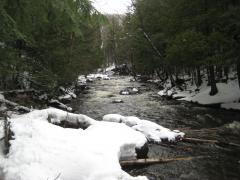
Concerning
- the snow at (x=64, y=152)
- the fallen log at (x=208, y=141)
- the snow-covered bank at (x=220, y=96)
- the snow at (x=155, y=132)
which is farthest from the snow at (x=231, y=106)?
the snow at (x=64, y=152)

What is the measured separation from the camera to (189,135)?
42.8ft

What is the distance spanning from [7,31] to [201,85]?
21.9 m

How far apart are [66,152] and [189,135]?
22.4 ft

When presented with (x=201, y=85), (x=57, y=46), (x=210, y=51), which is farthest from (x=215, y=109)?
(x=57, y=46)

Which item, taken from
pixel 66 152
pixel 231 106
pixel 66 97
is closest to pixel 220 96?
pixel 231 106

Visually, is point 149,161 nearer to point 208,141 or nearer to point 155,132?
point 155,132

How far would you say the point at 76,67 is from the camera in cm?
2536

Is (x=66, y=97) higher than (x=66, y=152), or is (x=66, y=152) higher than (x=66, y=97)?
(x=66, y=152)

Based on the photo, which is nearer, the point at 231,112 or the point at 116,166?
the point at 116,166

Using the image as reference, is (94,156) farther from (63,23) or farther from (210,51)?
(210,51)

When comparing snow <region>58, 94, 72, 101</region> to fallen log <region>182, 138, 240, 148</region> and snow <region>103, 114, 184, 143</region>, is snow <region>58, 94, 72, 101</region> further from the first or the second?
fallen log <region>182, 138, 240, 148</region>

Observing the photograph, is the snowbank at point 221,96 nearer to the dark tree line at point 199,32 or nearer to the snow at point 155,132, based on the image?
the dark tree line at point 199,32

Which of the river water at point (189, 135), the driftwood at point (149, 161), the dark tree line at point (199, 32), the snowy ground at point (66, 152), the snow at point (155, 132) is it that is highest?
the dark tree line at point (199, 32)

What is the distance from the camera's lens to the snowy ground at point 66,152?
6.68 meters
